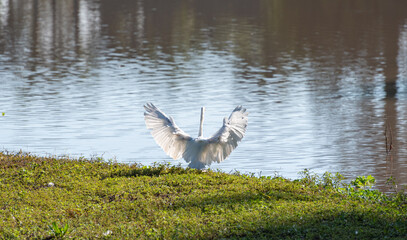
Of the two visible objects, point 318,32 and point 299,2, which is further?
point 299,2

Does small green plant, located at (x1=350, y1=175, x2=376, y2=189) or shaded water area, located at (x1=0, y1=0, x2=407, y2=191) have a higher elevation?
small green plant, located at (x1=350, y1=175, x2=376, y2=189)

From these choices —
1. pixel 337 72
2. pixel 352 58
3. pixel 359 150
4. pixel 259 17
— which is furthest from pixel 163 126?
pixel 259 17

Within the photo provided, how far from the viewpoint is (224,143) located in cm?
834

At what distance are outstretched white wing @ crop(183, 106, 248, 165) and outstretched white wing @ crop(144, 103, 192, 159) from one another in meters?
0.12

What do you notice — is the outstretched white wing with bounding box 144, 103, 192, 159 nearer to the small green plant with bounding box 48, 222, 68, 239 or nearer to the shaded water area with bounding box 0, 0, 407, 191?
the shaded water area with bounding box 0, 0, 407, 191

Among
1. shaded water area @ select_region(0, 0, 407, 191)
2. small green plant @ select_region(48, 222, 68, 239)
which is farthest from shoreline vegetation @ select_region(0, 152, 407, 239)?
shaded water area @ select_region(0, 0, 407, 191)

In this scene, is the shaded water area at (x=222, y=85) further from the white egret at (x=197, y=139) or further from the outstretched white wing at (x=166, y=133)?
the outstretched white wing at (x=166, y=133)

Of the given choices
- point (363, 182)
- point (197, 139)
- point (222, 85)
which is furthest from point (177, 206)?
point (222, 85)

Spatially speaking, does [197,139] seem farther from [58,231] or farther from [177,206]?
[58,231]

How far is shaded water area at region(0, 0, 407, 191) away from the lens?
11328mm

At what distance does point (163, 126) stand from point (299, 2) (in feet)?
A: 112

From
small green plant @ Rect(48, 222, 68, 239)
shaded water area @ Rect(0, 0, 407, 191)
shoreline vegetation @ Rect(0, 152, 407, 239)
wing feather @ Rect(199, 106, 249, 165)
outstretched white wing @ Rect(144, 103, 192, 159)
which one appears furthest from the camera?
shaded water area @ Rect(0, 0, 407, 191)

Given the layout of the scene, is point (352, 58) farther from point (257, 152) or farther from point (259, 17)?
point (259, 17)

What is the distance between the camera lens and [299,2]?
4112 cm
